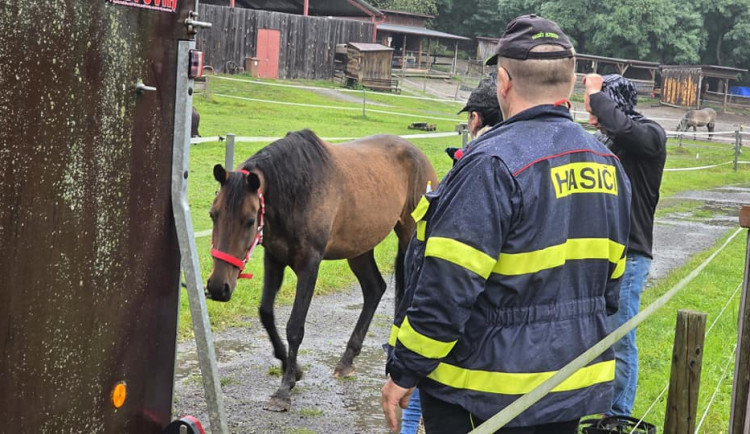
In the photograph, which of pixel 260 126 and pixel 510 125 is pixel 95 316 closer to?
pixel 510 125

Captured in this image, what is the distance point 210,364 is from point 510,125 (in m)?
1.28

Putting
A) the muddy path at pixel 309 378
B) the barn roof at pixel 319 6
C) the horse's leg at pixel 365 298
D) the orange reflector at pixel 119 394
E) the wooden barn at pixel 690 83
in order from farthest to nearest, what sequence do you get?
1. the wooden barn at pixel 690 83
2. the barn roof at pixel 319 6
3. the horse's leg at pixel 365 298
4. the muddy path at pixel 309 378
5. the orange reflector at pixel 119 394

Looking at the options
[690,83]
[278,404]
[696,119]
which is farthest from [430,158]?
[690,83]

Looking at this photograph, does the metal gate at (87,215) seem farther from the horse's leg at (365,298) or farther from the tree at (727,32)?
the tree at (727,32)

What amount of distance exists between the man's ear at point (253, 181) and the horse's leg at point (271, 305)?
94cm

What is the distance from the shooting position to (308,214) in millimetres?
Answer: 6109

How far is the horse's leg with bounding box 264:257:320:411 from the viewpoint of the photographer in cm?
582

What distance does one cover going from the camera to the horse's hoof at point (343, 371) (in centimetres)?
653

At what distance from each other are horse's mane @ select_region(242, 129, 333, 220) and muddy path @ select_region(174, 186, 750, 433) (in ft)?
4.20

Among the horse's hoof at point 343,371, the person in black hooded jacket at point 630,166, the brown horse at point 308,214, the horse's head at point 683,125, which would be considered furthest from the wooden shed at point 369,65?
the person in black hooded jacket at point 630,166

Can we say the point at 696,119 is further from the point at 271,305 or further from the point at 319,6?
the point at 271,305

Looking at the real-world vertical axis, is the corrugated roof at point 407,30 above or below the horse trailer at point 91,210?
above

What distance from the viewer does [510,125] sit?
2.74 m

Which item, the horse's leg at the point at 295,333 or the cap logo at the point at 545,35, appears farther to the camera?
the horse's leg at the point at 295,333
